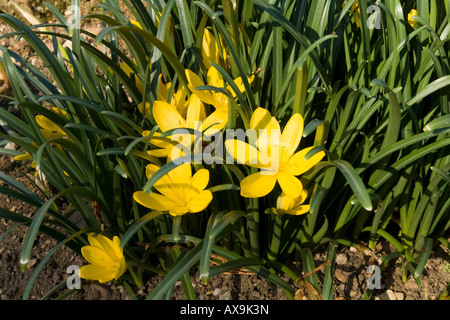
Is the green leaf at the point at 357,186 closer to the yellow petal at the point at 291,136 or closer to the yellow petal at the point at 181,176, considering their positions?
the yellow petal at the point at 291,136

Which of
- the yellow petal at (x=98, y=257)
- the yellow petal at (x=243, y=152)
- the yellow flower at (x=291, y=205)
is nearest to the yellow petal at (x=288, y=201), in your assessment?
the yellow flower at (x=291, y=205)

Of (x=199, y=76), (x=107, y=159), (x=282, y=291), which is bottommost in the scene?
(x=282, y=291)

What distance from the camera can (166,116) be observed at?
1300 millimetres

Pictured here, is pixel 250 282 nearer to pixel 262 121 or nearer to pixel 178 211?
pixel 178 211

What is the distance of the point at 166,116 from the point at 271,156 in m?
0.29

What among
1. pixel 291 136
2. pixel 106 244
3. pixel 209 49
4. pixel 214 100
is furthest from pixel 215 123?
pixel 106 244

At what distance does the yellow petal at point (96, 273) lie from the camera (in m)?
1.29

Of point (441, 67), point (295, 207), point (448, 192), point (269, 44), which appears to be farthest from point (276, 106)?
point (448, 192)

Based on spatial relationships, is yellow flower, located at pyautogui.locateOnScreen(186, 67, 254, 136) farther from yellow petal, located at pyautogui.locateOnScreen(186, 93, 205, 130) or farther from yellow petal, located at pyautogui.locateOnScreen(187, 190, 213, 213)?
yellow petal, located at pyautogui.locateOnScreen(187, 190, 213, 213)

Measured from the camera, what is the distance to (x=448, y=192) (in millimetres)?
1430

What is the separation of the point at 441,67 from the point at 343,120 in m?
0.29

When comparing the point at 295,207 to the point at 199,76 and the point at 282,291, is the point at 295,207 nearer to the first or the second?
the point at 282,291

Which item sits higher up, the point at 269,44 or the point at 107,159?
the point at 269,44

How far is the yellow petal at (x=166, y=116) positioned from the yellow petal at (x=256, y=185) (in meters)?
0.26
